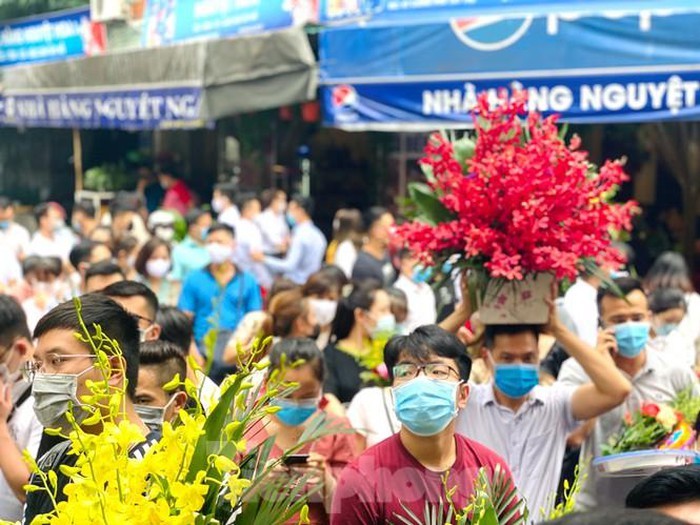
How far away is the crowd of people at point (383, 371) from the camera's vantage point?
4.08m

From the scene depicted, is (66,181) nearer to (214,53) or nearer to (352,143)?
(352,143)

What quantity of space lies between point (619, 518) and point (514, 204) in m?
3.43

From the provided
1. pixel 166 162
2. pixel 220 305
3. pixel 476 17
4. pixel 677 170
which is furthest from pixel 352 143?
pixel 220 305

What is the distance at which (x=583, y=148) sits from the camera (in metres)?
14.5

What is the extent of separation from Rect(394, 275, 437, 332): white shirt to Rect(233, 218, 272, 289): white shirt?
326 centimetres

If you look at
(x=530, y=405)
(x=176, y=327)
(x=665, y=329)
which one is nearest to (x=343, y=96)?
(x=665, y=329)

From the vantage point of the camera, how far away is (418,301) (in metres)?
9.52

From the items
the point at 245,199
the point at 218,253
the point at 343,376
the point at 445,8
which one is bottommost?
the point at 343,376

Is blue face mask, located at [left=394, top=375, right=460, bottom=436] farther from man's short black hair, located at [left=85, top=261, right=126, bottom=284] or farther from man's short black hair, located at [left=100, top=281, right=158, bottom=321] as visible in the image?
man's short black hair, located at [left=85, top=261, right=126, bottom=284]

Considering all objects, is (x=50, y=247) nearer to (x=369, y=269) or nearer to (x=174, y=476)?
(x=369, y=269)

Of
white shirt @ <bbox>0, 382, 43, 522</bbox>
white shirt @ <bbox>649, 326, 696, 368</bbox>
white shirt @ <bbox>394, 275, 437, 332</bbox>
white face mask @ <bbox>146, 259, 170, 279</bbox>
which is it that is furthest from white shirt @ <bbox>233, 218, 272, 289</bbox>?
white shirt @ <bbox>0, 382, 43, 522</bbox>

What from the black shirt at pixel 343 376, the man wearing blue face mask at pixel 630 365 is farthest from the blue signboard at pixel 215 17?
the man wearing blue face mask at pixel 630 365

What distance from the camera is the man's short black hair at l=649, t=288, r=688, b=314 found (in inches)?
324

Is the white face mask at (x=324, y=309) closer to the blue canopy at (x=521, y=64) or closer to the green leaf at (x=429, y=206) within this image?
the blue canopy at (x=521, y=64)
